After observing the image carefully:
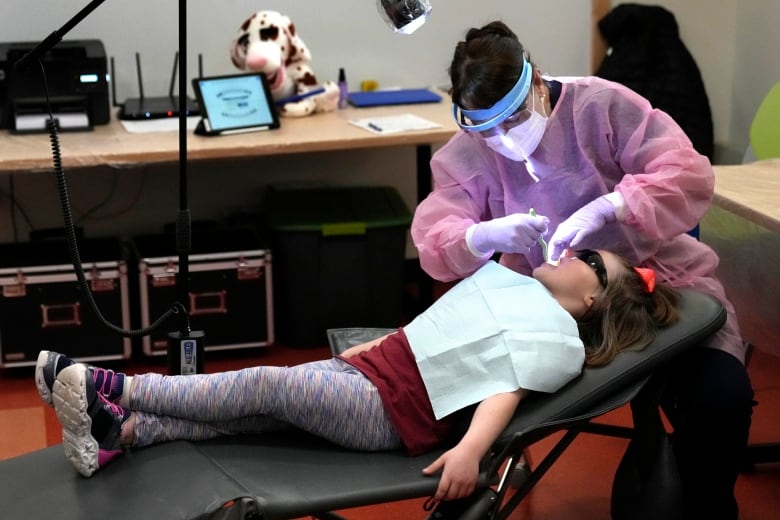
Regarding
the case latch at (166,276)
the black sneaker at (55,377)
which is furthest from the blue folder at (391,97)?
the black sneaker at (55,377)

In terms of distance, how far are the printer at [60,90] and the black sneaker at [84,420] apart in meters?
1.57

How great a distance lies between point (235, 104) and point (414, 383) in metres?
1.57

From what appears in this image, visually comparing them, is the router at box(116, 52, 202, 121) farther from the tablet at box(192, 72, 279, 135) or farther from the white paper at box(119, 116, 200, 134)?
the tablet at box(192, 72, 279, 135)

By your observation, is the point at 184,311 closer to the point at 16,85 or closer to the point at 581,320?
the point at 581,320

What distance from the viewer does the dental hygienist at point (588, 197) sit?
2070 mm

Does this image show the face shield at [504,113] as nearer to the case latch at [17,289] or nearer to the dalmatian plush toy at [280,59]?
the dalmatian plush toy at [280,59]

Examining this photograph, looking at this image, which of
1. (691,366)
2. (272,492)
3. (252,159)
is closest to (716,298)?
(691,366)

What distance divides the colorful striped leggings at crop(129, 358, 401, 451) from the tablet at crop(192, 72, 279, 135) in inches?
55.5

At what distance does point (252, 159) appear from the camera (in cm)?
387

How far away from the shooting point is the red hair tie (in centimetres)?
209

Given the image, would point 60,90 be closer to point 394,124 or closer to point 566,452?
point 394,124

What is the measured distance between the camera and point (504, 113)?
2055 millimetres

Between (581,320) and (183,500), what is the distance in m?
0.84

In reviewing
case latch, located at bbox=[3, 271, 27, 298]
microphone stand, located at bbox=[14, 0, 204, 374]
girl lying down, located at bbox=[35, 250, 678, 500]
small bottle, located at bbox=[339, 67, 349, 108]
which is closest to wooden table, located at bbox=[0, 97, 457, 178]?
small bottle, located at bbox=[339, 67, 349, 108]
